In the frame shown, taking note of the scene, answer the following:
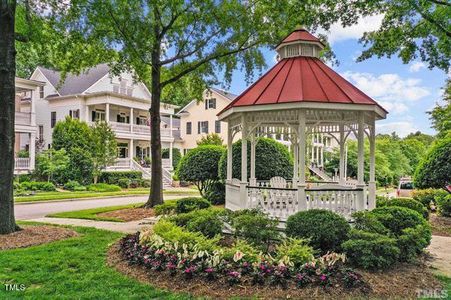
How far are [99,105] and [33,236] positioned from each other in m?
28.2

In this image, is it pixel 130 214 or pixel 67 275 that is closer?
pixel 67 275

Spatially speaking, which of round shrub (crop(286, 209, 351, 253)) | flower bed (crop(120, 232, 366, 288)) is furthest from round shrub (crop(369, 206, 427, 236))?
flower bed (crop(120, 232, 366, 288))

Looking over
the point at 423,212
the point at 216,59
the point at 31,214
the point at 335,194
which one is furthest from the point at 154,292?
the point at 216,59

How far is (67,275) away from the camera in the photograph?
20.6 ft

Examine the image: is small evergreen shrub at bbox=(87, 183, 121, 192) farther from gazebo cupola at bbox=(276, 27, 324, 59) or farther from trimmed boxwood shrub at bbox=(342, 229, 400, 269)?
trimmed boxwood shrub at bbox=(342, 229, 400, 269)

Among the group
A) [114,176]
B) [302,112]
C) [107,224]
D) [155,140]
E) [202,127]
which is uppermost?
[202,127]

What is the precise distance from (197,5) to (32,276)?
11764mm

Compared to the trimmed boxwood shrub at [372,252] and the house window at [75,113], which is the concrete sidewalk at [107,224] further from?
the house window at [75,113]

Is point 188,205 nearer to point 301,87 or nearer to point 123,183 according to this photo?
point 301,87

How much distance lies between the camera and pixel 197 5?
14562 mm

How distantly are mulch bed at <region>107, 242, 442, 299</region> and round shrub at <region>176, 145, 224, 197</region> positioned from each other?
11328mm

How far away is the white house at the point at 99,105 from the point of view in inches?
1368

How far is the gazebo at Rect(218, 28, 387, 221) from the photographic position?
9602 mm

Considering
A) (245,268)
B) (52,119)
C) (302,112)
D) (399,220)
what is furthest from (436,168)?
(52,119)
